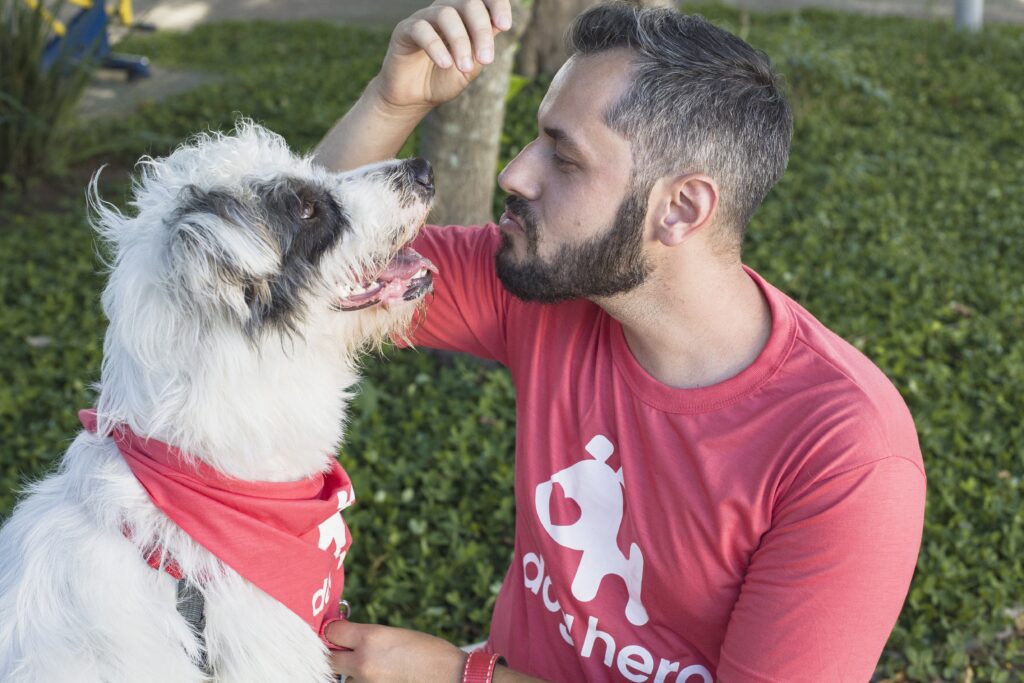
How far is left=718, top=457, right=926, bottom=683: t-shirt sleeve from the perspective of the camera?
1.96 metres

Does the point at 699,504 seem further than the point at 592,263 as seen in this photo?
No

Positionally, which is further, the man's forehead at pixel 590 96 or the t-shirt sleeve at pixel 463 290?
the t-shirt sleeve at pixel 463 290

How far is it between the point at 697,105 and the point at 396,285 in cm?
88

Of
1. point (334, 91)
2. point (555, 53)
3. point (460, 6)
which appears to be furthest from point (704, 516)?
point (334, 91)

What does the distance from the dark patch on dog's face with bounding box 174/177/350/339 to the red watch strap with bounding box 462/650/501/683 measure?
0.92 metres

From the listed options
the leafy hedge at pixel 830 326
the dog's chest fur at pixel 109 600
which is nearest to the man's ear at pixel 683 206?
the dog's chest fur at pixel 109 600

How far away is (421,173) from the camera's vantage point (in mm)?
2506

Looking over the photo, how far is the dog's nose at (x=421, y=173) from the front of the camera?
249 centimetres

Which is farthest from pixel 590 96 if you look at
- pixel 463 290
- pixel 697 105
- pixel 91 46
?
pixel 91 46

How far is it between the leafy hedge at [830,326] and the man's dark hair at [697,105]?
1950 millimetres

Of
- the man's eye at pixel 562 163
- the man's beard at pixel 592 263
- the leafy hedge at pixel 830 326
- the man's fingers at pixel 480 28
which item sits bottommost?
the leafy hedge at pixel 830 326

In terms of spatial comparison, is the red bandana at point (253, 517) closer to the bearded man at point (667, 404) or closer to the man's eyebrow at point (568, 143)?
the bearded man at point (667, 404)

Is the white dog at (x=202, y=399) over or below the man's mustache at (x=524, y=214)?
below

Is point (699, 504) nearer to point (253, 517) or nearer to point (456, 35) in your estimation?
point (253, 517)
